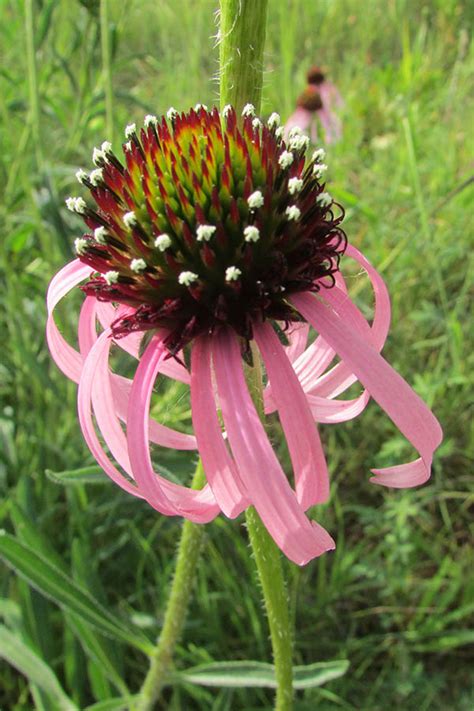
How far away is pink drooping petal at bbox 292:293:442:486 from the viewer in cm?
52

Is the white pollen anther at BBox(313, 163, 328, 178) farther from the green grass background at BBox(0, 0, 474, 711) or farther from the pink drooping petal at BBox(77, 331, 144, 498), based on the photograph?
the green grass background at BBox(0, 0, 474, 711)

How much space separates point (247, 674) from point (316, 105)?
2.25m

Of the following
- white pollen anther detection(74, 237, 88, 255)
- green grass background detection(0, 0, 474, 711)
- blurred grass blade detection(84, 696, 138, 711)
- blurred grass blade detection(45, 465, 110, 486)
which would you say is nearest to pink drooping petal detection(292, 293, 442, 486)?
white pollen anther detection(74, 237, 88, 255)

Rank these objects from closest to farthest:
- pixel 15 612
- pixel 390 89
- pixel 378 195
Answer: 1. pixel 15 612
2. pixel 378 195
3. pixel 390 89

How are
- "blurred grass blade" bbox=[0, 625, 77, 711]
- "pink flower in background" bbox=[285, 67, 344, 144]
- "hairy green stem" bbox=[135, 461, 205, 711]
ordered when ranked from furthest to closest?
"pink flower in background" bbox=[285, 67, 344, 144] → "blurred grass blade" bbox=[0, 625, 77, 711] → "hairy green stem" bbox=[135, 461, 205, 711]

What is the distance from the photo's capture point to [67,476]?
749 mm

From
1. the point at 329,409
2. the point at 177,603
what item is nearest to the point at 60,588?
the point at 177,603

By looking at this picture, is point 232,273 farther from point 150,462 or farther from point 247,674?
point 247,674

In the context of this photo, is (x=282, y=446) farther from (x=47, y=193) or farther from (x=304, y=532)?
(x=304, y=532)

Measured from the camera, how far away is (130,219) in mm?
599

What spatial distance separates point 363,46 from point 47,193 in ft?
7.98

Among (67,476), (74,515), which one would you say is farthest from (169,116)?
(74,515)

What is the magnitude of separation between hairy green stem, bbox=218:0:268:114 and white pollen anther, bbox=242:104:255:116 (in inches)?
0.9

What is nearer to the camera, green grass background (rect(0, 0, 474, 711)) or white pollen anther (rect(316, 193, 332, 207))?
white pollen anther (rect(316, 193, 332, 207))
